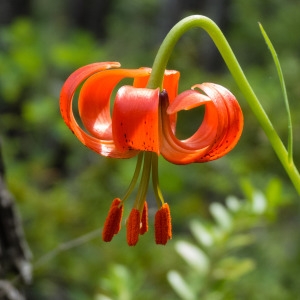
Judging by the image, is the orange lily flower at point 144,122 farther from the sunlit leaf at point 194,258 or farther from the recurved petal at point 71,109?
the sunlit leaf at point 194,258

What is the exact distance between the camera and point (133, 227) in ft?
3.92

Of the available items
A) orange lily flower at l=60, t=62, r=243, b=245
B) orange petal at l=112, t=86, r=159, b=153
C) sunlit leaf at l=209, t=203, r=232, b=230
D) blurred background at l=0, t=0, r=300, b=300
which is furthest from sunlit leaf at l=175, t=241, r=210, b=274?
orange petal at l=112, t=86, r=159, b=153

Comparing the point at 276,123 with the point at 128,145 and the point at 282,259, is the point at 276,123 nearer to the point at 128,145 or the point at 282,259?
the point at 282,259

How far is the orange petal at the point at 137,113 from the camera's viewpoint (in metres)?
1.04

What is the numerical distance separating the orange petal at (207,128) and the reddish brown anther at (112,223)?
5.1 inches

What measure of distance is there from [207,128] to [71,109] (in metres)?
0.26

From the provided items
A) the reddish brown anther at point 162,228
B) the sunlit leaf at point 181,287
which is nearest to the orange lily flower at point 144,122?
the reddish brown anther at point 162,228

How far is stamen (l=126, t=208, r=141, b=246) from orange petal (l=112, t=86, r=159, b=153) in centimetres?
18

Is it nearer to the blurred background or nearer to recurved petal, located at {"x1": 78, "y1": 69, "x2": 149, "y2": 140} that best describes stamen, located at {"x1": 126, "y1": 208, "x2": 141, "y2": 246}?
recurved petal, located at {"x1": 78, "y1": 69, "x2": 149, "y2": 140}

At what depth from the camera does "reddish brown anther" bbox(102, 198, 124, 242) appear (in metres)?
1.20

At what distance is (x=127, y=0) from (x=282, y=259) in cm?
1053

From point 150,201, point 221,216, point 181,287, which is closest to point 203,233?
A: point 221,216

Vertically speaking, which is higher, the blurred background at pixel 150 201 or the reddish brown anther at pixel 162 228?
the reddish brown anther at pixel 162 228

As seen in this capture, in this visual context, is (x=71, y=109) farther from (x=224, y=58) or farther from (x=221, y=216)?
(x=221, y=216)
